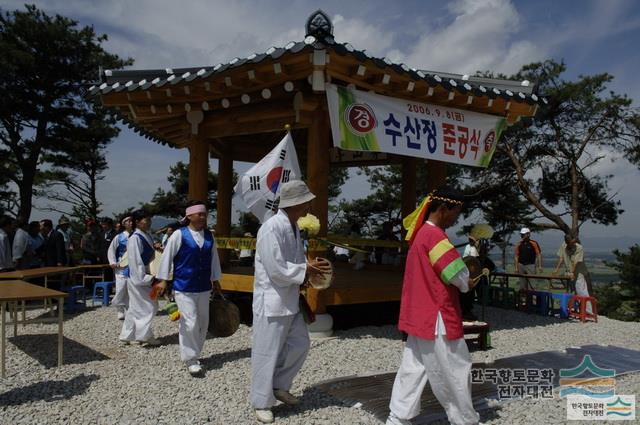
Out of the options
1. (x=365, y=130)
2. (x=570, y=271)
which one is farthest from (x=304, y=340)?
(x=570, y=271)

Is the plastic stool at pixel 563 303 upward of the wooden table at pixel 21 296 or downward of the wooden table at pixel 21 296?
downward

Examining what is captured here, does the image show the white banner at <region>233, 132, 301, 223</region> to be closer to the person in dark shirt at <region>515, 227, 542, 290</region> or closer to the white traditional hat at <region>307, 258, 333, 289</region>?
the white traditional hat at <region>307, 258, 333, 289</region>

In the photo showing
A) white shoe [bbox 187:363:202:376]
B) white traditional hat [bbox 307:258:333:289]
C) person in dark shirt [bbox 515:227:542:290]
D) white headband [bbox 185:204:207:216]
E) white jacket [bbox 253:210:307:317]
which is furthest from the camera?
person in dark shirt [bbox 515:227:542:290]

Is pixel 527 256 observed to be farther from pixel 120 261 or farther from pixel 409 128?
pixel 120 261

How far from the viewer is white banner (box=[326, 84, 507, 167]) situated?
20.3 feet

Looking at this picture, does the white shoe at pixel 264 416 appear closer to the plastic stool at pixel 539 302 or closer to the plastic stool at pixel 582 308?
the plastic stool at pixel 582 308

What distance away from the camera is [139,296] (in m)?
6.08

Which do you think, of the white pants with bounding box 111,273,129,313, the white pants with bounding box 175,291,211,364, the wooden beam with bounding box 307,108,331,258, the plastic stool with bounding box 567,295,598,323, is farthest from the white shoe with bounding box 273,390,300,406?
the plastic stool with bounding box 567,295,598,323

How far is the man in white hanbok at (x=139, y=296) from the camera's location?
600 cm

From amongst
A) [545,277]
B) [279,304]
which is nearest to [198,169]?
[279,304]

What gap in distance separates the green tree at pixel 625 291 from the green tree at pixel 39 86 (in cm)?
2051

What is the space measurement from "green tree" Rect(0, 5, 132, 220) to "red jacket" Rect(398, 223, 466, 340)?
16239 mm

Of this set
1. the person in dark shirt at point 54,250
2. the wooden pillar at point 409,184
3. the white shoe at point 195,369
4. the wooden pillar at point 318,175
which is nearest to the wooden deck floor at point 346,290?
the wooden pillar at point 318,175

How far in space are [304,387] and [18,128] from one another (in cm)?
1703
